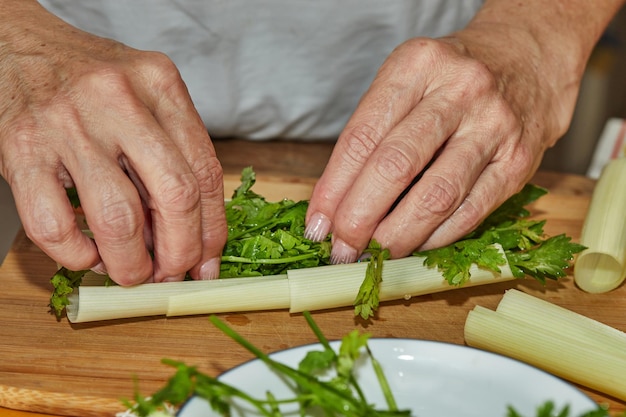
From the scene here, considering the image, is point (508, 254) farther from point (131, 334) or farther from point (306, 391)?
point (131, 334)

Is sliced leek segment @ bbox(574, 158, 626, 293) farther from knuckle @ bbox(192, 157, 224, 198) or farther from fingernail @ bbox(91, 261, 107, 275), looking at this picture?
fingernail @ bbox(91, 261, 107, 275)

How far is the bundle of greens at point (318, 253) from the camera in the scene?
223cm

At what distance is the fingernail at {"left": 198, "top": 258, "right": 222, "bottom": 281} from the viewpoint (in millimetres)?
2279

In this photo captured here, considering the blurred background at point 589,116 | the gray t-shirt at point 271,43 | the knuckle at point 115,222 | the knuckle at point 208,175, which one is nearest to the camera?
the knuckle at point 115,222

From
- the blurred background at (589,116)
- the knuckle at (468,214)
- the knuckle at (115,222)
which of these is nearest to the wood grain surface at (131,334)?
the knuckle at (468,214)

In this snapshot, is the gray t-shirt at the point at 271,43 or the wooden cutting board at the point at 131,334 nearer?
the wooden cutting board at the point at 131,334

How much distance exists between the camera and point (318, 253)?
7.67 feet

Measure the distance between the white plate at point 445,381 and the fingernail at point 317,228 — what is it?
1.77ft

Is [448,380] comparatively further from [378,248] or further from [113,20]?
[113,20]

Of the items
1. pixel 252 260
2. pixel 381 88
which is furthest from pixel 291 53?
pixel 252 260

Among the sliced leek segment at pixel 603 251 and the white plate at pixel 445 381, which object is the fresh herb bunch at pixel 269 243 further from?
the sliced leek segment at pixel 603 251

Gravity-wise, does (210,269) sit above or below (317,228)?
below

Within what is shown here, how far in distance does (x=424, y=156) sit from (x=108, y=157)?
2.85 ft


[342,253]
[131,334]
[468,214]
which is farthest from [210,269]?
[468,214]
